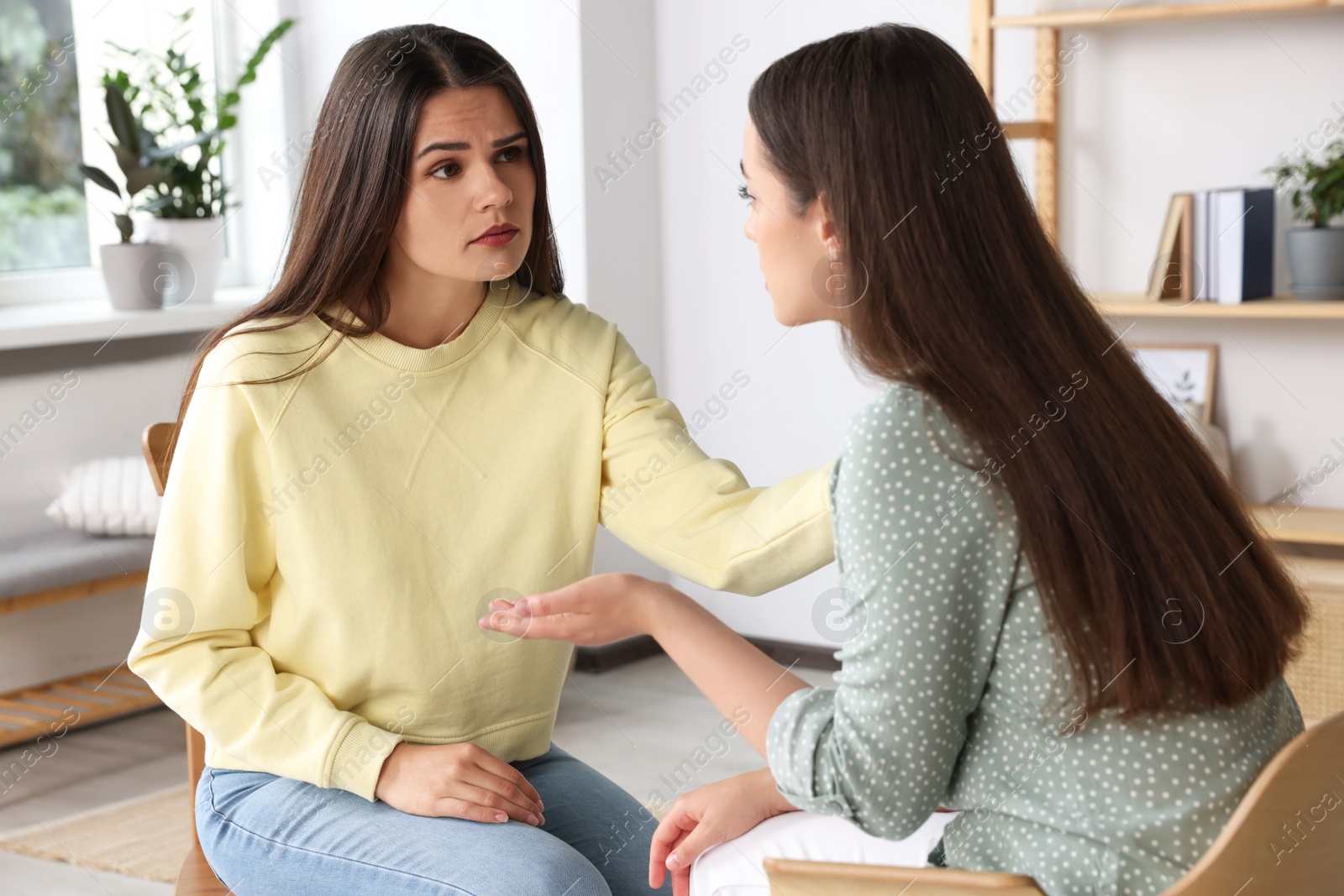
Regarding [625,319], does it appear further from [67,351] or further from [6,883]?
[6,883]

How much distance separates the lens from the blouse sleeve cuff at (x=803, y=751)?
931mm

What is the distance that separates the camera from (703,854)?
3.65 ft

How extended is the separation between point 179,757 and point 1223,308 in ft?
7.88

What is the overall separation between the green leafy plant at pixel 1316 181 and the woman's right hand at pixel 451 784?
2.16 metres

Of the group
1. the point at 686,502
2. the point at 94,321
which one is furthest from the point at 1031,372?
the point at 94,321

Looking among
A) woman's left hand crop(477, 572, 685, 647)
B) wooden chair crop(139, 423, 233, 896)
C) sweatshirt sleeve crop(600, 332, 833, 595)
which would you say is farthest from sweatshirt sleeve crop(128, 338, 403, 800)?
sweatshirt sleeve crop(600, 332, 833, 595)

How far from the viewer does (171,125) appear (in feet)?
10.9

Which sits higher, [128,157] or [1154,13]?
[1154,13]

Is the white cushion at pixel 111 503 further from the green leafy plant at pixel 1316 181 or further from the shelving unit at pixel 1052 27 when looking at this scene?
the green leafy plant at pixel 1316 181

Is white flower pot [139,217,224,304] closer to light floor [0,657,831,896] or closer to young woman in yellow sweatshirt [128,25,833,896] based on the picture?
light floor [0,657,831,896]

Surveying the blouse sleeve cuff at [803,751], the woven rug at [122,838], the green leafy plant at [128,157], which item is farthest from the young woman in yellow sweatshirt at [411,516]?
the green leafy plant at [128,157]

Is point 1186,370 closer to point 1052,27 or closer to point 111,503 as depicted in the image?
point 1052,27

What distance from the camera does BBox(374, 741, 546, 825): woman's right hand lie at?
4.01 feet

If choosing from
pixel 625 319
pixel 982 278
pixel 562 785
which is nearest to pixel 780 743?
pixel 982 278
